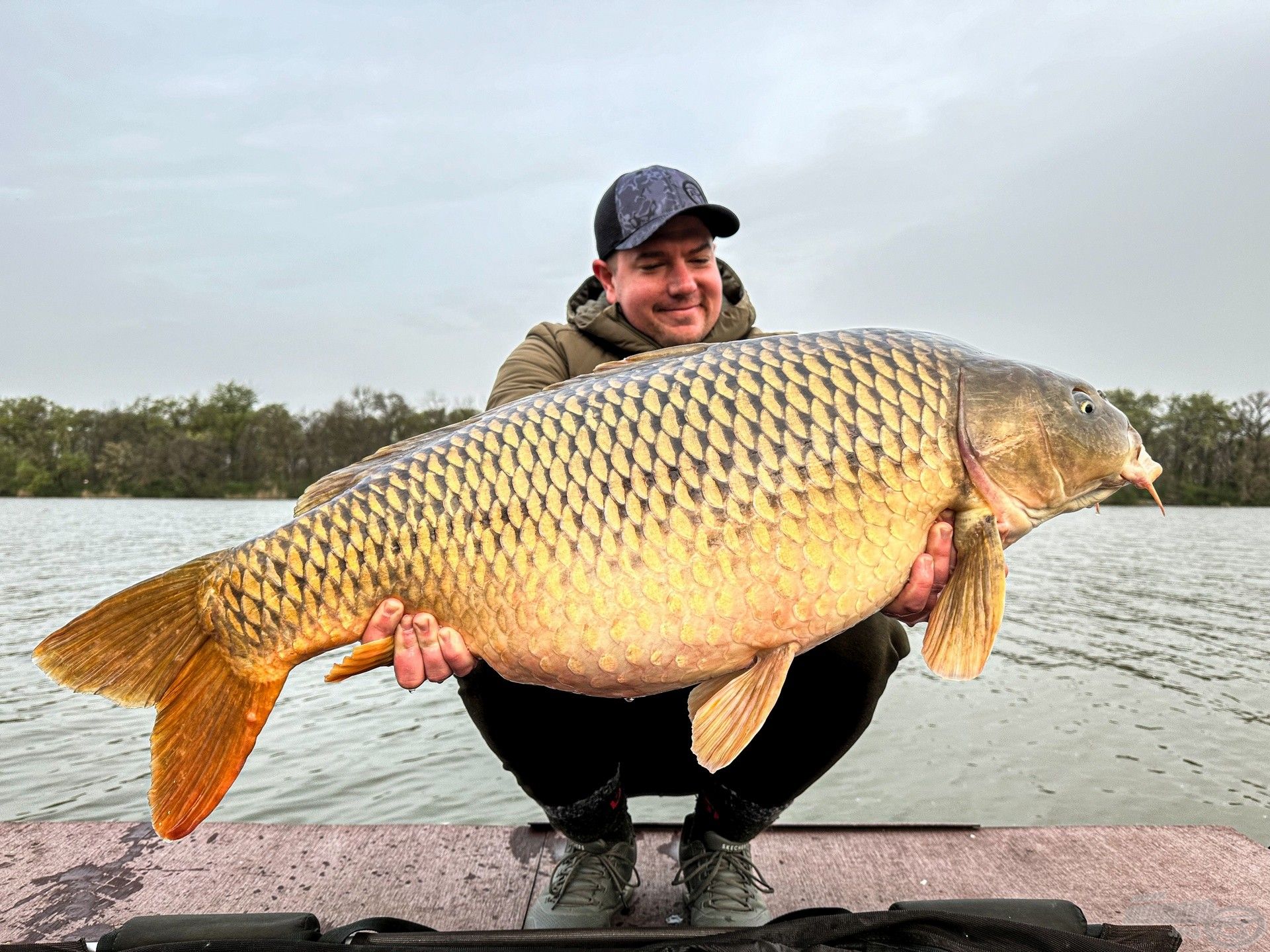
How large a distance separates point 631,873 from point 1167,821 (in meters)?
2.48

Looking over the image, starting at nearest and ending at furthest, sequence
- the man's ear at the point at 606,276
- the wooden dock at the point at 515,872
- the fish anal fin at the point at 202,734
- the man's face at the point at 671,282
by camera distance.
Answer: the fish anal fin at the point at 202,734 < the wooden dock at the point at 515,872 < the man's face at the point at 671,282 < the man's ear at the point at 606,276

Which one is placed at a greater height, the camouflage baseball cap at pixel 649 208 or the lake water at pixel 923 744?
the camouflage baseball cap at pixel 649 208

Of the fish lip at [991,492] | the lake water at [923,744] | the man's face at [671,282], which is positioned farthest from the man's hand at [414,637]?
the lake water at [923,744]

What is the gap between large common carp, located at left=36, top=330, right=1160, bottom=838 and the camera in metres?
1.51

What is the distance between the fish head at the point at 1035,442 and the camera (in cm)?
159

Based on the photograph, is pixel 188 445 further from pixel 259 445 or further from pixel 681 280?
pixel 681 280

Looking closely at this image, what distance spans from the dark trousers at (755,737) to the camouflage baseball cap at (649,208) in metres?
1.04

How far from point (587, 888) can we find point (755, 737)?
1.50 feet

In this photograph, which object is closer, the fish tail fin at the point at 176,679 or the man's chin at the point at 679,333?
the fish tail fin at the point at 176,679

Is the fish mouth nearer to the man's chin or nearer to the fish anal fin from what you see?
the man's chin

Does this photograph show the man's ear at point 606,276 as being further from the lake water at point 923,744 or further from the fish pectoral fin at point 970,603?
the lake water at point 923,744

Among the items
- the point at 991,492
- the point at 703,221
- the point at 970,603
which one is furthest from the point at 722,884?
the point at 703,221

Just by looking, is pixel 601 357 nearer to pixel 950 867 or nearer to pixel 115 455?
pixel 950 867

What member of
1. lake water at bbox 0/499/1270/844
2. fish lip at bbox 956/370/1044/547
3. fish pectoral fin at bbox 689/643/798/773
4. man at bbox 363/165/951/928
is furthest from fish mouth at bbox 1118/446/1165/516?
lake water at bbox 0/499/1270/844
